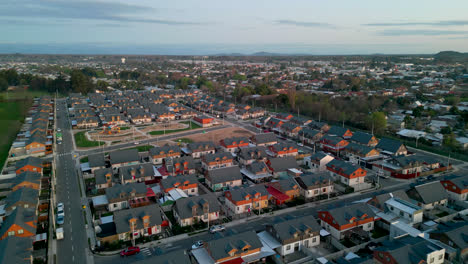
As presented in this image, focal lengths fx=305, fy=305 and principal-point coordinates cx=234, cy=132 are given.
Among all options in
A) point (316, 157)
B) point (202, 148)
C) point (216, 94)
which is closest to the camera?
point (316, 157)

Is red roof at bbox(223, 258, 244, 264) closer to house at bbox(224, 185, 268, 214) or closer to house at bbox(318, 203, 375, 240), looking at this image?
house at bbox(224, 185, 268, 214)

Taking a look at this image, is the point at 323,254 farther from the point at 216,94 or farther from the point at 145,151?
the point at 216,94

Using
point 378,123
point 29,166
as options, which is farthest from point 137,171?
point 378,123

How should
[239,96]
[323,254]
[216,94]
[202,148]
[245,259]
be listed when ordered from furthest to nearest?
1. [216,94]
2. [239,96]
3. [202,148]
4. [323,254]
5. [245,259]

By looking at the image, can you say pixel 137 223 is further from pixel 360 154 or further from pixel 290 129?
pixel 290 129

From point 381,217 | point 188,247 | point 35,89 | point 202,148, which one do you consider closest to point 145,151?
point 202,148

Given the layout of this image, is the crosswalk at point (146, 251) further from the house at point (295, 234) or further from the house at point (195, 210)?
the house at point (295, 234)
